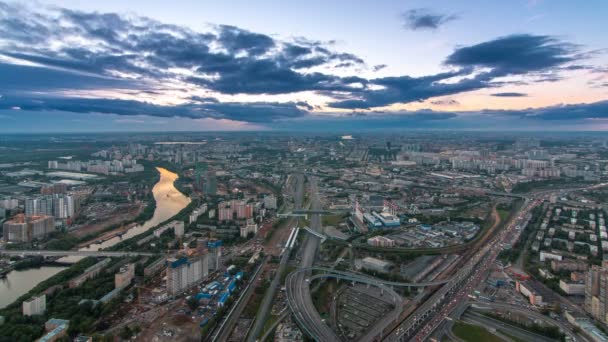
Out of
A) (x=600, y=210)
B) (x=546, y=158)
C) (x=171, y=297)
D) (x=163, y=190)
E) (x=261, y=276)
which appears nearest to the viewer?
(x=171, y=297)

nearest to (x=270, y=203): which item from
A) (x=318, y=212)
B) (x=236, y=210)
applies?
(x=236, y=210)

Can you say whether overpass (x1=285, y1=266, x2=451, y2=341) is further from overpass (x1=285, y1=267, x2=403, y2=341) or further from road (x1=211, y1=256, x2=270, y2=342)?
road (x1=211, y1=256, x2=270, y2=342)

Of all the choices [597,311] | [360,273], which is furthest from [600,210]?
[360,273]

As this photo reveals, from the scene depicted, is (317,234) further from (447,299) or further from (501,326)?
(501,326)

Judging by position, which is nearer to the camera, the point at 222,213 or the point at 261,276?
the point at 261,276

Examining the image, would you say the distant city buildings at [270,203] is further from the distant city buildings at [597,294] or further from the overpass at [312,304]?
the distant city buildings at [597,294]

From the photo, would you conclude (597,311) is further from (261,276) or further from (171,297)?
(171,297)

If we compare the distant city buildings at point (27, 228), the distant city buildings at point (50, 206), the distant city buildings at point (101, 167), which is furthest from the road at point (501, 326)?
the distant city buildings at point (101, 167)
